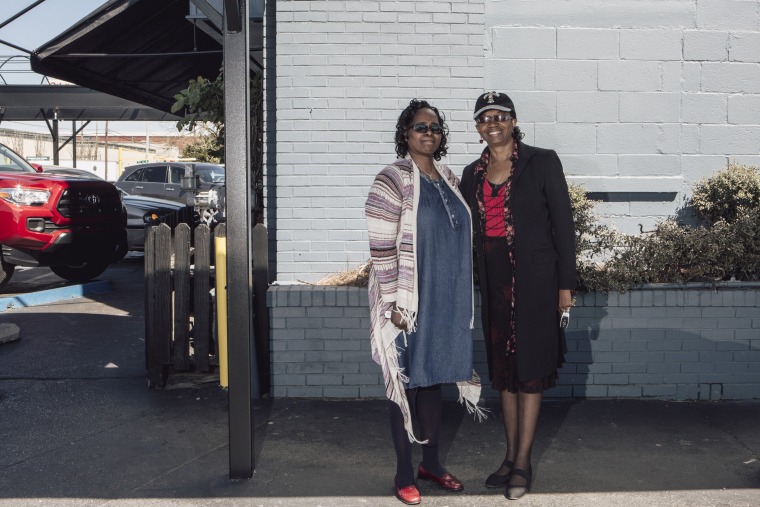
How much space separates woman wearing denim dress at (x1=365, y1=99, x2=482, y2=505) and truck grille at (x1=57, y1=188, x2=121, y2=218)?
25.2 ft

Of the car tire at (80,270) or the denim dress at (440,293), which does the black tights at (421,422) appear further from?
the car tire at (80,270)

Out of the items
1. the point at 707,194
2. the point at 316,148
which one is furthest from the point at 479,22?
the point at 707,194

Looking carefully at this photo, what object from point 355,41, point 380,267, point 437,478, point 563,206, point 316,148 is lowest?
point 437,478

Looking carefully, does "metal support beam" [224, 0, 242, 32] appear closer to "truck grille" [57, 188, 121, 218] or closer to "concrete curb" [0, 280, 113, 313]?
"concrete curb" [0, 280, 113, 313]

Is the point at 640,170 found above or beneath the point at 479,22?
beneath

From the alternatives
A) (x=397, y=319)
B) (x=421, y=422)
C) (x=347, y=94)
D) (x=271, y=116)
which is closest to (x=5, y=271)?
(x=271, y=116)

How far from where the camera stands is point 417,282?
4031mm

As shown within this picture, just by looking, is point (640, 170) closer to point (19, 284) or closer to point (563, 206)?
point (563, 206)

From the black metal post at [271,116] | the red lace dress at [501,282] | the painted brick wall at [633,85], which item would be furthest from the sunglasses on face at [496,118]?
the black metal post at [271,116]

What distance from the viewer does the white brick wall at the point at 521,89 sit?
6.11m

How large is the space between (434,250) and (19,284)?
9.56 meters

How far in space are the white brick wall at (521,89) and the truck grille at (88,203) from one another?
5.66 meters

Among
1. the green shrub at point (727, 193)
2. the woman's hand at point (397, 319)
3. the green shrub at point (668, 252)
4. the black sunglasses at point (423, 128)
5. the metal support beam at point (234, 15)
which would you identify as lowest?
the woman's hand at point (397, 319)

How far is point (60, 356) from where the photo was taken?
7375mm
